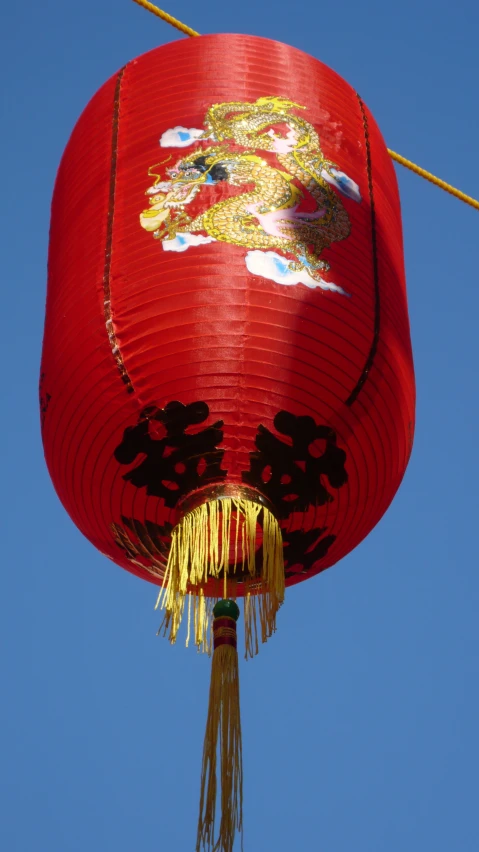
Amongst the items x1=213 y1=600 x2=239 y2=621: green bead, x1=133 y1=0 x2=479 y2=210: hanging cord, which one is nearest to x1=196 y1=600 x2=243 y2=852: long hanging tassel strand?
x1=213 y1=600 x2=239 y2=621: green bead

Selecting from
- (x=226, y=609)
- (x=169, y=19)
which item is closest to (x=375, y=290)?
(x=226, y=609)

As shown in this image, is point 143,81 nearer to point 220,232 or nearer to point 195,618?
point 220,232

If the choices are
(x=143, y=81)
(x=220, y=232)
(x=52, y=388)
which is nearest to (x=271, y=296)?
(x=220, y=232)

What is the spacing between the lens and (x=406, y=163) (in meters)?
7.57

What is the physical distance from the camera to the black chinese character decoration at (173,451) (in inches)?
224

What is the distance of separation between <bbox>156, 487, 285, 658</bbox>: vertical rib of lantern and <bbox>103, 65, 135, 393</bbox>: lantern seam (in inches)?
17.0

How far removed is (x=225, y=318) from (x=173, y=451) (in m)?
0.41

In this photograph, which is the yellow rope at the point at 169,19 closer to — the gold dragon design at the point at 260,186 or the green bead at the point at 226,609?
the gold dragon design at the point at 260,186

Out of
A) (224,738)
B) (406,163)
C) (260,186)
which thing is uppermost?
(406,163)

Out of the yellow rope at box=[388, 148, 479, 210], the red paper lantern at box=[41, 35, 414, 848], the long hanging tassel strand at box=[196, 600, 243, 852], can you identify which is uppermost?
the yellow rope at box=[388, 148, 479, 210]

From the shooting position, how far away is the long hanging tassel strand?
5.59 meters

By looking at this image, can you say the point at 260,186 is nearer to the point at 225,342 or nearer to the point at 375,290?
the point at 375,290

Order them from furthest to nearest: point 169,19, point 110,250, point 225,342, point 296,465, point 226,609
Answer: point 169,19, point 110,250, point 226,609, point 296,465, point 225,342

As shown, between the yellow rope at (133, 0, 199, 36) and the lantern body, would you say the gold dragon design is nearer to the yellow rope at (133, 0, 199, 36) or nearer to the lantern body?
the lantern body
